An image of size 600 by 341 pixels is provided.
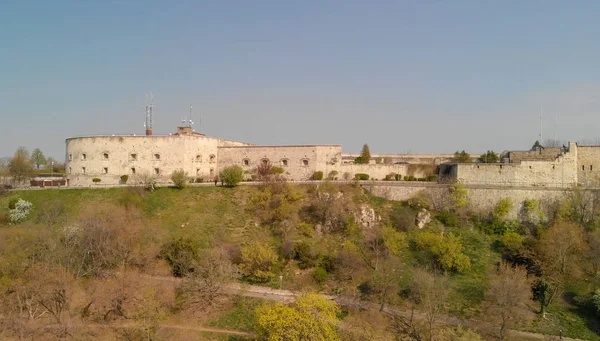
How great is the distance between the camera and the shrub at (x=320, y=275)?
2662cm

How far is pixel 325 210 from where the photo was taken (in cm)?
3219

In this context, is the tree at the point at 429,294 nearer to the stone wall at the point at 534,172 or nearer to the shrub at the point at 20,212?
the stone wall at the point at 534,172

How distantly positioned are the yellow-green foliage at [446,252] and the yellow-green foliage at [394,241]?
44.1 inches

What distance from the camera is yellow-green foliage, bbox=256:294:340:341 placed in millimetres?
18484

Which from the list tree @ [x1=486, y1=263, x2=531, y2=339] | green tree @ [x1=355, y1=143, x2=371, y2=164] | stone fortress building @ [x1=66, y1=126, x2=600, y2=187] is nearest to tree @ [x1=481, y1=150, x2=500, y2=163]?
stone fortress building @ [x1=66, y1=126, x2=600, y2=187]

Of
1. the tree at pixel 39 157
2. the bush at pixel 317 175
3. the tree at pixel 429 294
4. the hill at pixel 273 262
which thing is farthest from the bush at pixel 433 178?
the tree at pixel 39 157

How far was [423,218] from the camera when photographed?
32.7m

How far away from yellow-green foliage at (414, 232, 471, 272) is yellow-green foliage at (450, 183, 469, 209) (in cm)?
535

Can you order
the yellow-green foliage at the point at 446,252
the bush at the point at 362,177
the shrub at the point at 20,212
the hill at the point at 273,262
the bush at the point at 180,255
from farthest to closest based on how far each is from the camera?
1. the bush at the point at 362,177
2. the shrub at the point at 20,212
3. the yellow-green foliage at the point at 446,252
4. the bush at the point at 180,255
5. the hill at the point at 273,262

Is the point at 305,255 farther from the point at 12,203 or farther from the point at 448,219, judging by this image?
the point at 12,203

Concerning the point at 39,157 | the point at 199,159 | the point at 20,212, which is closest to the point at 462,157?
the point at 199,159

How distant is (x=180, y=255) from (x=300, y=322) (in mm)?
11098

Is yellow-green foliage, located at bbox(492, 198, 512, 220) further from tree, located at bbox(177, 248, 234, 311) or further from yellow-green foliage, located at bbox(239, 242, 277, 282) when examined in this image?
tree, located at bbox(177, 248, 234, 311)

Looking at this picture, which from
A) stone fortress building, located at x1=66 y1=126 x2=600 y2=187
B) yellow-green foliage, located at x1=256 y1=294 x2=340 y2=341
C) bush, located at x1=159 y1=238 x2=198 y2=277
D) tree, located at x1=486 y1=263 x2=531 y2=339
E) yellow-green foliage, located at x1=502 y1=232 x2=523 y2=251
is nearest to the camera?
yellow-green foliage, located at x1=256 y1=294 x2=340 y2=341
